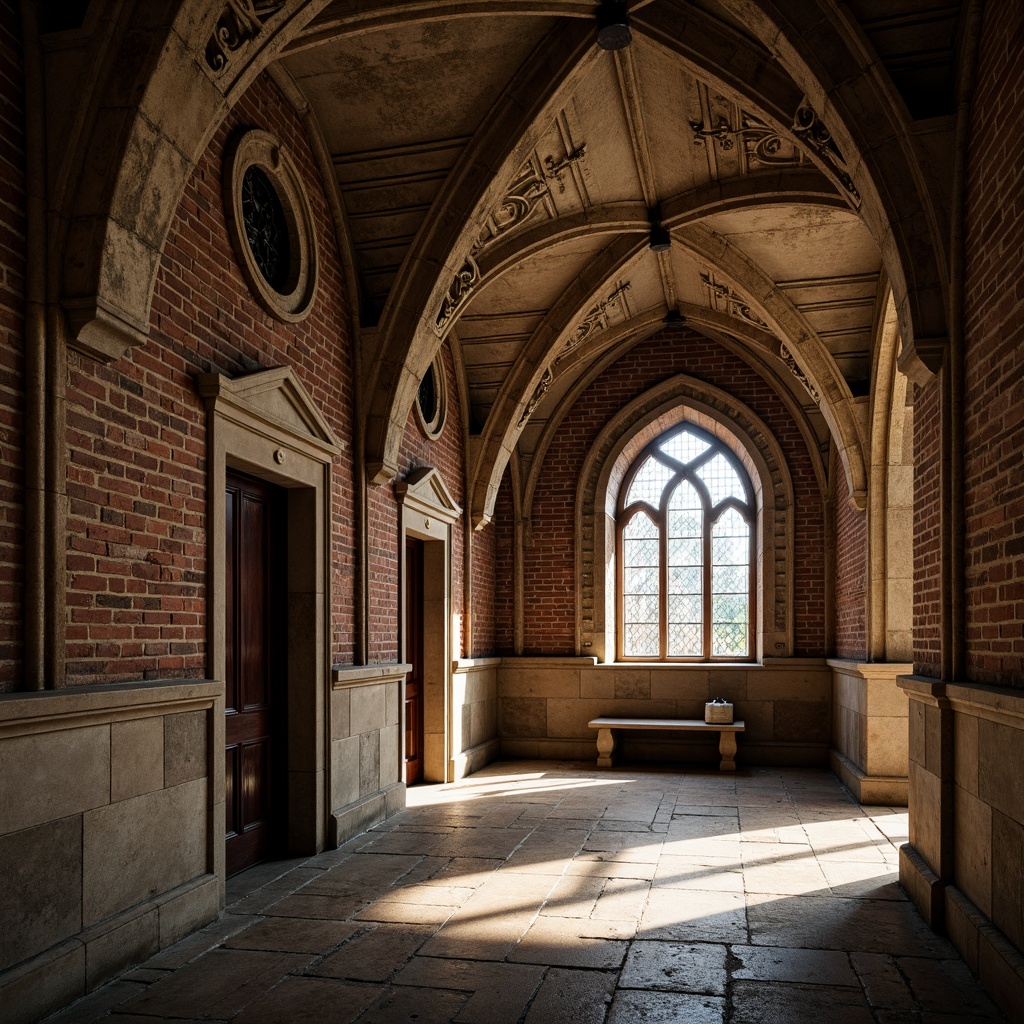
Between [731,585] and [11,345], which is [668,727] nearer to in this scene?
[731,585]

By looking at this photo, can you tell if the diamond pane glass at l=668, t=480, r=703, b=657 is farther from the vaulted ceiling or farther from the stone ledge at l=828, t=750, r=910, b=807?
the stone ledge at l=828, t=750, r=910, b=807

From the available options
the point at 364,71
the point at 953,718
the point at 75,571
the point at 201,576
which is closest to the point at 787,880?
the point at 953,718

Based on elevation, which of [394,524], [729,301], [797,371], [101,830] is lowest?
[101,830]

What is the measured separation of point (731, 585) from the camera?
11.2 metres

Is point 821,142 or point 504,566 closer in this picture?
point 821,142

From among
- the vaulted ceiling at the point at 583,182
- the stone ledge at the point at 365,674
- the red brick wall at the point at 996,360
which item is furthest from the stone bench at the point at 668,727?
the red brick wall at the point at 996,360

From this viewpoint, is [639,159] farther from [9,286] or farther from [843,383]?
[9,286]

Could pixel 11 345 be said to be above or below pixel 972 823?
→ above

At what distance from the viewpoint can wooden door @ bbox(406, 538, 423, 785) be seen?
8781 millimetres

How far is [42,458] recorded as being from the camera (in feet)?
11.8

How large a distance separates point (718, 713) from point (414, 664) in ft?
10.8

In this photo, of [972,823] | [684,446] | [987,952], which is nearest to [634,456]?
[684,446]

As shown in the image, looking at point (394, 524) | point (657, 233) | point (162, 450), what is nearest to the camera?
point (162, 450)

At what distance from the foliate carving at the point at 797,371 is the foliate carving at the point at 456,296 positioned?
338 centimetres
